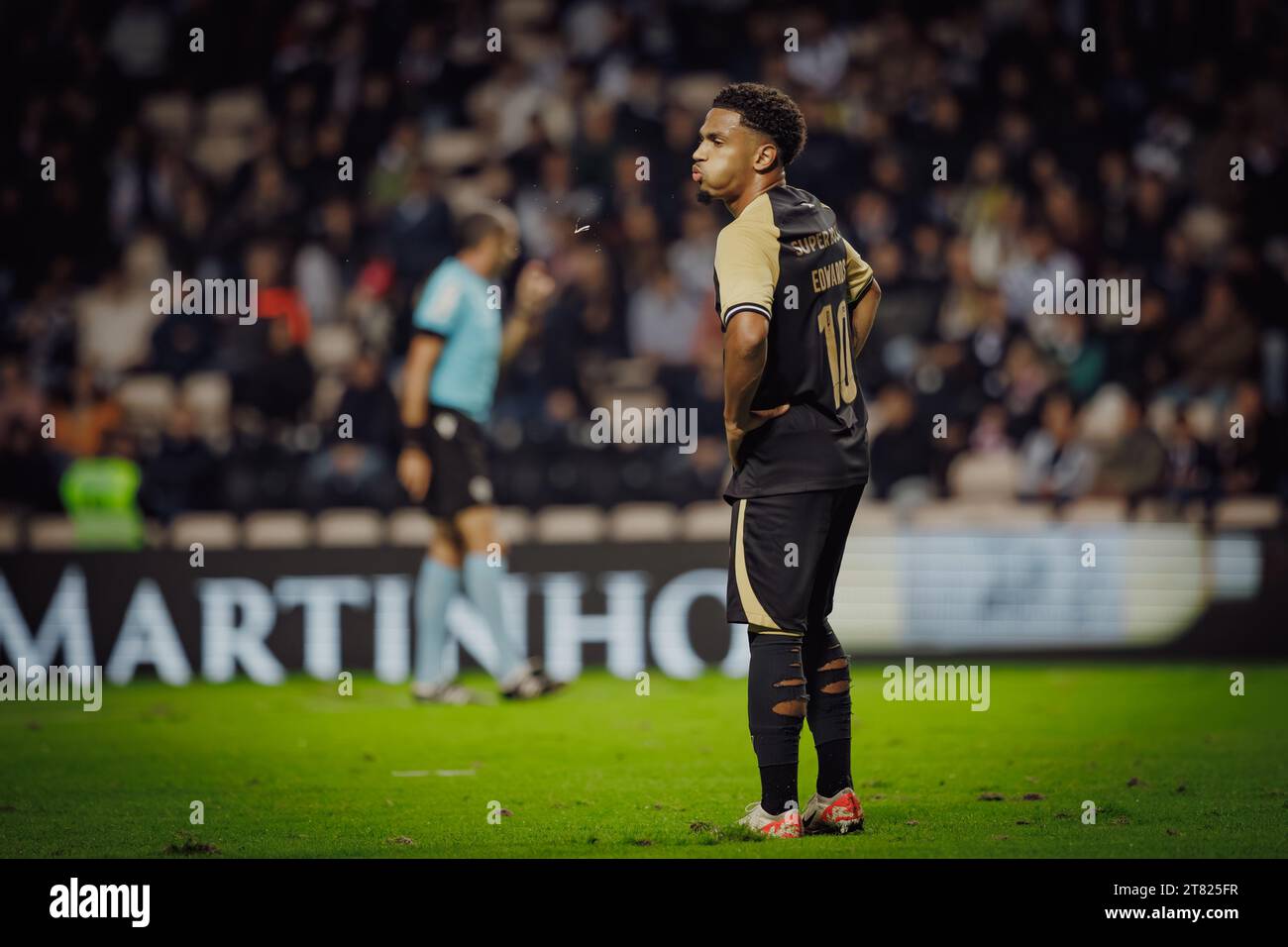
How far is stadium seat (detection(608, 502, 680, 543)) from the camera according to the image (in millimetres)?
11234

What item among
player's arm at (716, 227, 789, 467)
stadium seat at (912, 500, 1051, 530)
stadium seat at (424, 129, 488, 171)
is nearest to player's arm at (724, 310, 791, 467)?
player's arm at (716, 227, 789, 467)

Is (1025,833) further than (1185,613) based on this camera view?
No

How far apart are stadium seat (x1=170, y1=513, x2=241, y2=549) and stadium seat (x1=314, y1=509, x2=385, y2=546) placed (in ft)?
1.72

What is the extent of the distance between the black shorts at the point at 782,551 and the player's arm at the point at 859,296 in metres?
0.58

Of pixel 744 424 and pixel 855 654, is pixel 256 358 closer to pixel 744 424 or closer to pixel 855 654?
pixel 855 654

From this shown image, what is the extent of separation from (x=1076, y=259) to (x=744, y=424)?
8735 mm

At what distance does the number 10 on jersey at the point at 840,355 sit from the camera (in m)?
5.80

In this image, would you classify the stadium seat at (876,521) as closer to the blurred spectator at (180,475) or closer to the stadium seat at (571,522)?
the stadium seat at (571,522)

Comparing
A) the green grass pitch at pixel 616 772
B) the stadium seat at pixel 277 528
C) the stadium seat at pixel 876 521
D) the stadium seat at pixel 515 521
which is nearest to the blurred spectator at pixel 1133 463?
the green grass pitch at pixel 616 772

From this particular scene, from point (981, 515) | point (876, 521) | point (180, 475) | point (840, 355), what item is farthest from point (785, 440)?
point (180, 475)

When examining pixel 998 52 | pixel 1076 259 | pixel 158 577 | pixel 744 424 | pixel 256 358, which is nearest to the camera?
pixel 744 424

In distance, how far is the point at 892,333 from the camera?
42.6 feet
